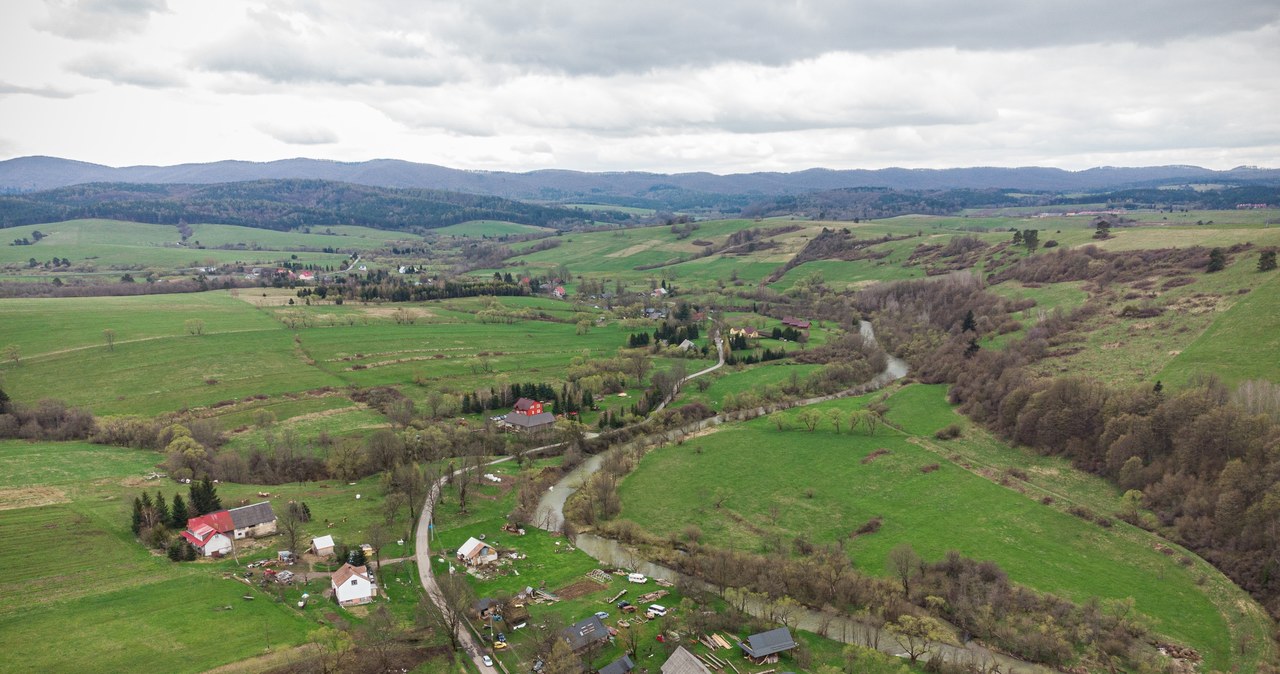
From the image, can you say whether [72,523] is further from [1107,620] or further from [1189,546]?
[1189,546]

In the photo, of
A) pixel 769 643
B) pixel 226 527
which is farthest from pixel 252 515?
pixel 769 643

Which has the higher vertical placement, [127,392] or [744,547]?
[127,392]

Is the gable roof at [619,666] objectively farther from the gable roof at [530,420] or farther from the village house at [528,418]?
the gable roof at [530,420]

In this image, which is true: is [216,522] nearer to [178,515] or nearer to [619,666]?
[178,515]

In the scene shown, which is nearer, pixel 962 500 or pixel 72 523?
pixel 72 523

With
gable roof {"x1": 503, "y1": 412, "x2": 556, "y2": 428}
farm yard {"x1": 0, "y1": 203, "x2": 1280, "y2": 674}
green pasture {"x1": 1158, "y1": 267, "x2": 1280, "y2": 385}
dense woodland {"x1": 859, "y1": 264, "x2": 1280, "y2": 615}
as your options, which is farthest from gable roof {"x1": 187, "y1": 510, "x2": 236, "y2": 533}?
green pasture {"x1": 1158, "y1": 267, "x2": 1280, "y2": 385}

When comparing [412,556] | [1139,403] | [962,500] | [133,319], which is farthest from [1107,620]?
[133,319]
